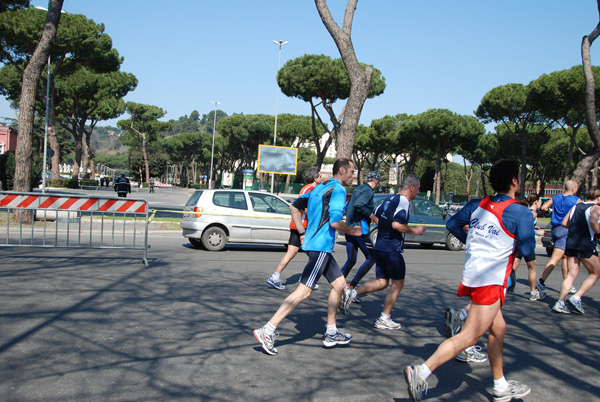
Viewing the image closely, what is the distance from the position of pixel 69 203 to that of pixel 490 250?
7.52 metres

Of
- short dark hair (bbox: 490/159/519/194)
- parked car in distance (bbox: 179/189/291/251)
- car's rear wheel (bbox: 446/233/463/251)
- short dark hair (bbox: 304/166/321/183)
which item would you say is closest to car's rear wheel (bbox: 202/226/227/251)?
parked car in distance (bbox: 179/189/291/251)

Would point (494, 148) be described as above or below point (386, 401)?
above

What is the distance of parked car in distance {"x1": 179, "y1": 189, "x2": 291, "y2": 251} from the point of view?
1179 cm

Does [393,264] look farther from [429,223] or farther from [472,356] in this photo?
[429,223]

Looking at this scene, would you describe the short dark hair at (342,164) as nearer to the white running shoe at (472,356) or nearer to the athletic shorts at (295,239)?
the white running shoe at (472,356)

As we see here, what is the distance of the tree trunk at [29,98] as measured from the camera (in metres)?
14.8

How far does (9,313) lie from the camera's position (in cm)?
561

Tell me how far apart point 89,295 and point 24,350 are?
2150mm

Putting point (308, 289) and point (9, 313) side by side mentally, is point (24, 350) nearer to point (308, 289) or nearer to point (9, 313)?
point (9, 313)

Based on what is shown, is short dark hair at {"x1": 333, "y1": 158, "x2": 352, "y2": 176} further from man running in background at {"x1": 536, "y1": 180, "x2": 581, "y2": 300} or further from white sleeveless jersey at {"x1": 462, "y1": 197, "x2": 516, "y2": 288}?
man running in background at {"x1": 536, "y1": 180, "x2": 581, "y2": 300}

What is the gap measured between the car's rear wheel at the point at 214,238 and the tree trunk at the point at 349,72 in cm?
507

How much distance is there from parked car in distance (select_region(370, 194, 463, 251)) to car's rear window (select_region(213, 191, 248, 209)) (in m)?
4.20

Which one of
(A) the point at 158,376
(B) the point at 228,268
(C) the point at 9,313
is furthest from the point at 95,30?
(A) the point at 158,376

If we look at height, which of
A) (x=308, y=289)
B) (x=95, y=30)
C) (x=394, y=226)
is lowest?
(x=308, y=289)
